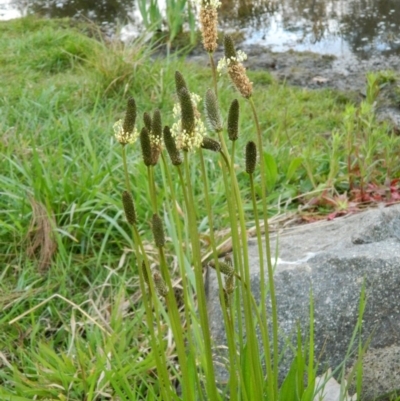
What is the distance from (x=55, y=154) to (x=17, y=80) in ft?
5.91

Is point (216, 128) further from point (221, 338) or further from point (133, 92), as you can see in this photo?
point (133, 92)

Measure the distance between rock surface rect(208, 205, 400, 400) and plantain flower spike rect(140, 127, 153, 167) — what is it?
84cm

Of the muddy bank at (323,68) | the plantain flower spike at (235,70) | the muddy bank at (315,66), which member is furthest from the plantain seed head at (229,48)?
the muddy bank at (315,66)

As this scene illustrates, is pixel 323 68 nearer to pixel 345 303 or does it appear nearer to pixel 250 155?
pixel 345 303

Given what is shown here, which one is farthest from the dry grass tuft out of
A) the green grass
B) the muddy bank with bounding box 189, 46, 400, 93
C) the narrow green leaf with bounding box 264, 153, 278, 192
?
the muddy bank with bounding box 189, 46, 400, 93

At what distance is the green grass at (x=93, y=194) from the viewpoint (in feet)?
6.79

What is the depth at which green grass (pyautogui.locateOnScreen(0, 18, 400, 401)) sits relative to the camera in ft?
6.79

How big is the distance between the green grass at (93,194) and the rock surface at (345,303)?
420mm

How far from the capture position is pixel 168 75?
178 inches

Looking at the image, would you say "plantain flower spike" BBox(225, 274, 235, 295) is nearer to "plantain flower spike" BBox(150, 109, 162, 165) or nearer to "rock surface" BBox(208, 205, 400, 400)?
"plantain flower spike" BBox(150, 109, 162, 165)

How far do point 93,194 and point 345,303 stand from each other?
126 cm

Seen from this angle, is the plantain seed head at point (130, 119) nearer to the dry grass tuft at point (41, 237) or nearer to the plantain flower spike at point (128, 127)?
the plantain flower spike at point (128, 127)

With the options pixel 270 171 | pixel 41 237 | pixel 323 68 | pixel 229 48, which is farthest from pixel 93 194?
pixel 323 68

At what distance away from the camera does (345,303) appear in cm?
194
